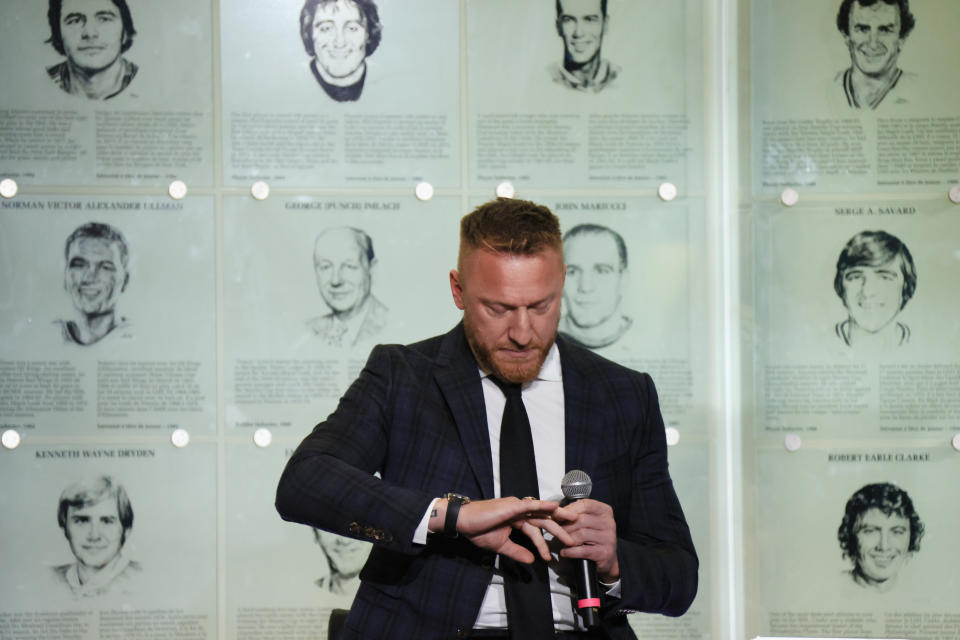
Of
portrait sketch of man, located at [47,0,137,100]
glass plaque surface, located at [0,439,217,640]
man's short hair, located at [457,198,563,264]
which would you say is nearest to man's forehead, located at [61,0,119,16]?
portrait sketch of man, located at [47,0,137,100]

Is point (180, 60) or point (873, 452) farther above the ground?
point (180, 60)

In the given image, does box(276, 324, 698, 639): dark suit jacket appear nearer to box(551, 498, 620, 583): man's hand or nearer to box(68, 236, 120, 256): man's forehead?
box(551, 498, 620, 583): man's hand

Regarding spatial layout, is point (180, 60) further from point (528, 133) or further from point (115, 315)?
point (528, 133)

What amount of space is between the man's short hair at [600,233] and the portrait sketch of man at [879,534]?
103cm

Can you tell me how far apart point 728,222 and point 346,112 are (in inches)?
50.4

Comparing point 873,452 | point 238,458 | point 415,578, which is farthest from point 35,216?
point 873,452

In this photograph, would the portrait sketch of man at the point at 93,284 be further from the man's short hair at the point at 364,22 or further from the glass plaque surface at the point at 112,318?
the man's short hair at the point at 364,22

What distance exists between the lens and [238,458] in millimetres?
3338

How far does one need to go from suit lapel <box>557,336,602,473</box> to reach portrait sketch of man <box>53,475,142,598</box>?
173 centimetres

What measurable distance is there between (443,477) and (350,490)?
25 centimetres

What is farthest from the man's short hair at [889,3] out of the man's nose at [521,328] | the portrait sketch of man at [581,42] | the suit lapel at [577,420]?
the man's nose at [521,328]

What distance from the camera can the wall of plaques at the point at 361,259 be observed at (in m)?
3.19

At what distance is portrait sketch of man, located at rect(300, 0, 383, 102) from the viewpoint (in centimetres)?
335

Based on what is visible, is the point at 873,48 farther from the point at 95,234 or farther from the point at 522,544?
the point at 95,234
